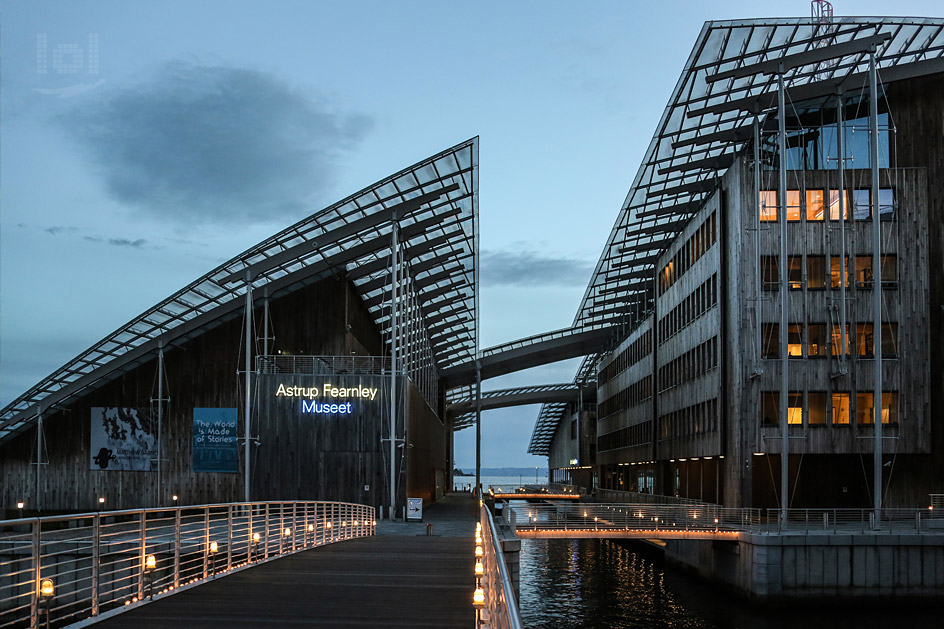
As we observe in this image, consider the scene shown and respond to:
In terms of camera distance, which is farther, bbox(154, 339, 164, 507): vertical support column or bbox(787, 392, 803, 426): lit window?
bbox(154, 339, 164, 507): vertical support column

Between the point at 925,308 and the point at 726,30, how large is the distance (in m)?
14.4

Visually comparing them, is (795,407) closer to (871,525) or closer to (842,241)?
(842,241)

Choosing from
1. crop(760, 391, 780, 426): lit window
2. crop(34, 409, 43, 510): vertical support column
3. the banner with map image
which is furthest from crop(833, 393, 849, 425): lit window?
crop(34, 409, 43, 510): vertical support column

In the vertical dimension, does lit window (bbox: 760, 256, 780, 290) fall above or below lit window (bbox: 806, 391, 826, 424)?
above

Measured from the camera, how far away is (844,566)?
31359mm

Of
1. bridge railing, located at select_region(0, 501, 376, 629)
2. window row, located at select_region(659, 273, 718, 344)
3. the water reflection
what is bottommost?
the water reflection

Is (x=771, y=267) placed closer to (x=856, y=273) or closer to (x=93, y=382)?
(x=856, y=273)

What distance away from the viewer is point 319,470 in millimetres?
42531

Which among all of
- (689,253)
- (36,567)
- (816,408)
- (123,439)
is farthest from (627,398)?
(36,567)

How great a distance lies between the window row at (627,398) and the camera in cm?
6328

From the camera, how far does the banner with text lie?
4641cm

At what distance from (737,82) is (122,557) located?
27.6 m

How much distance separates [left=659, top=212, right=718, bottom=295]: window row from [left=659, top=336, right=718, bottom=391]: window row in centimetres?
453

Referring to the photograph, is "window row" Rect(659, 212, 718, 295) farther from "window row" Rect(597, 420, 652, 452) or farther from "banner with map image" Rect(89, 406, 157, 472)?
"banner with map image" Rect(89, 406, 157, 472)
